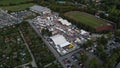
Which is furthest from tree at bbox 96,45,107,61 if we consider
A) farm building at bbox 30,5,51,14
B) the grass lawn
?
the grass lawn

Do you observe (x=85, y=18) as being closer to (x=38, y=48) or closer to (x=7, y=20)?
(x=38, y=48)

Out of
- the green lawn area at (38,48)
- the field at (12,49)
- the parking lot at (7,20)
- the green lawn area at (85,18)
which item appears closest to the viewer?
the green lawn area at (38,48)

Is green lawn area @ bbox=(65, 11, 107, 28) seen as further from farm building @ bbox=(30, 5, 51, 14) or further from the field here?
the field

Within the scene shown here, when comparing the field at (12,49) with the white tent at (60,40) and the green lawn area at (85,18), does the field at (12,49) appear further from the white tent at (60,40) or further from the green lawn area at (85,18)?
the green lawn area at (85,18)

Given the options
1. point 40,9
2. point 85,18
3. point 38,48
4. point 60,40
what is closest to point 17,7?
point 40,9

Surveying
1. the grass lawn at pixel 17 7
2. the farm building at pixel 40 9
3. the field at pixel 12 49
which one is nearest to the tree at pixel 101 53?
the field at pixel 12 49
